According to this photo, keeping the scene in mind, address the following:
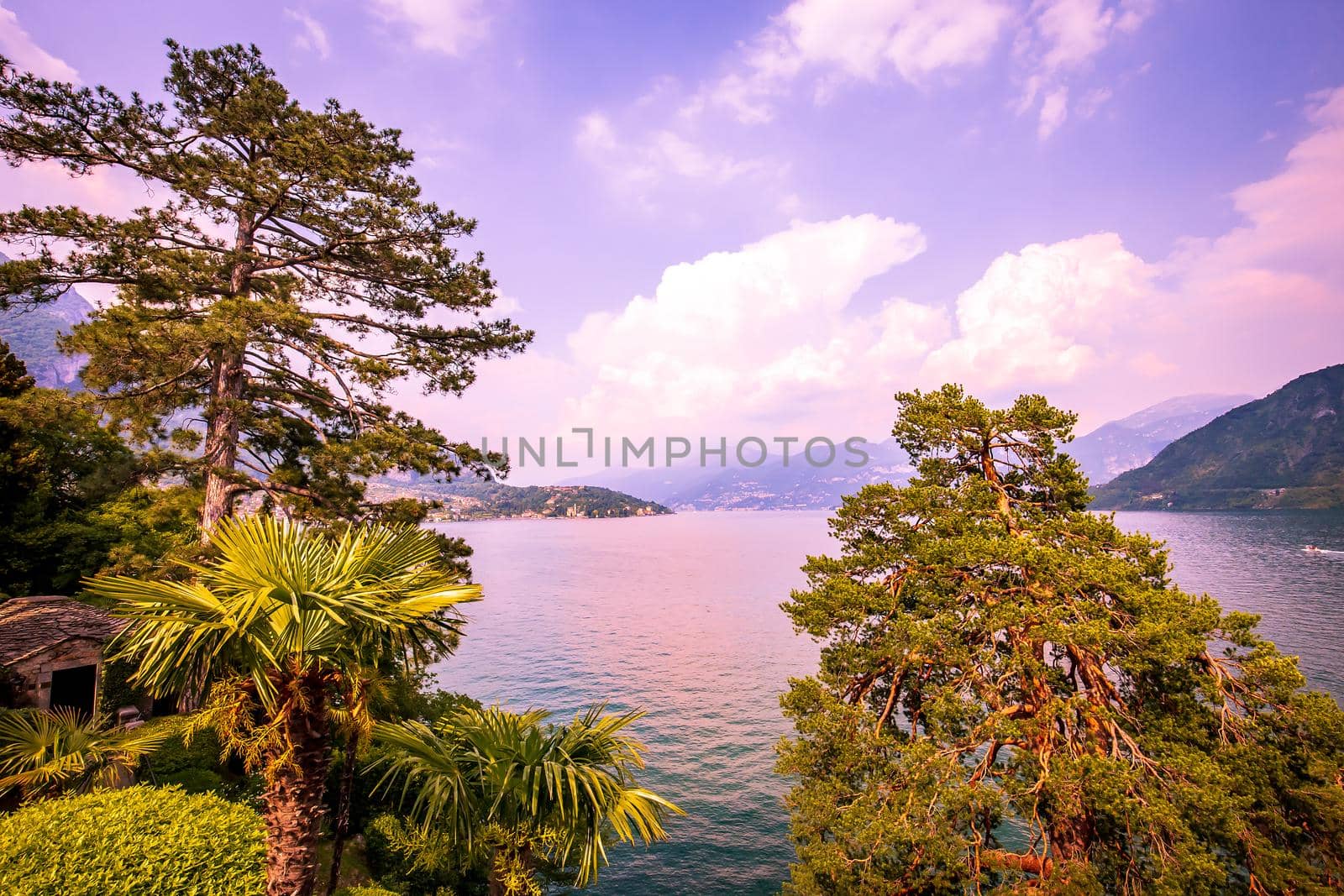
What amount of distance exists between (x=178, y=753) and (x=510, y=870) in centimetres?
1028

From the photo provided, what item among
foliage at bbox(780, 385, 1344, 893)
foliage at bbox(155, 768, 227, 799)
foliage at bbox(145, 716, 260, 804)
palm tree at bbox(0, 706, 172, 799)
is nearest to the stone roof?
palm tree at bbox(0, 706, 172, 799)

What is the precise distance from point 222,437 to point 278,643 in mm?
11167

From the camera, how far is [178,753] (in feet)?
43.3

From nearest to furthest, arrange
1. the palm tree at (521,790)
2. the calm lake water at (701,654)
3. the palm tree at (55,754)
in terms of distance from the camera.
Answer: the palm tree at (55,754) < the palm tree at (521,790) < the calm lake water at (701,654)

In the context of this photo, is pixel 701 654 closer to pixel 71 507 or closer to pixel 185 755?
pixel 185 755

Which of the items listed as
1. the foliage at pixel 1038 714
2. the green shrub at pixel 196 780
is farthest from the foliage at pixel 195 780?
the foliage at pixel 1038 714

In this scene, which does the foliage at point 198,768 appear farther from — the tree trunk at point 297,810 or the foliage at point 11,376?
the foliage at point 11,376

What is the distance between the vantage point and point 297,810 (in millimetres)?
7020

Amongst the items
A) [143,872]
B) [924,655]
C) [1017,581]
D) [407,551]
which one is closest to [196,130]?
[407,551]

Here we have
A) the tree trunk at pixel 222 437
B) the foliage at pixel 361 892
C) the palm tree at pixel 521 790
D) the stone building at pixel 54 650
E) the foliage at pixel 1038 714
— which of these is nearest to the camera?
the palm tree at pixel 521 790

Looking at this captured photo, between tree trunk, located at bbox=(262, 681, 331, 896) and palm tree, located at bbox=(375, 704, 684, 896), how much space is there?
58.2 inches

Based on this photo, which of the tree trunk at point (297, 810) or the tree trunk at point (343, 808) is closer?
the tree trunk at point (297, 810)

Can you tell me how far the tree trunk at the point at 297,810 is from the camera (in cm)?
695

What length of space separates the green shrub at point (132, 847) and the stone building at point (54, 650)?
20.1ft
